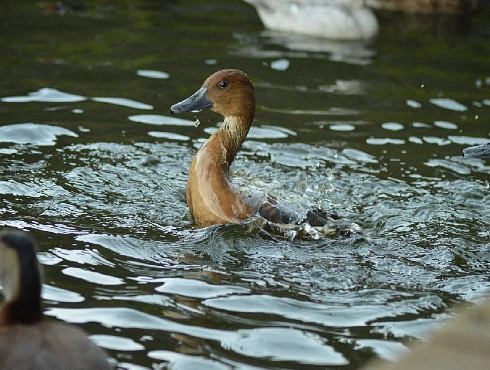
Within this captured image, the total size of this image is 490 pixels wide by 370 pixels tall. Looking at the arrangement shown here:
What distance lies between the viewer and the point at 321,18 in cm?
1361

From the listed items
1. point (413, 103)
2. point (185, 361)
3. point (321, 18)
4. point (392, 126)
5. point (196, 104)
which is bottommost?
point (185, 361)

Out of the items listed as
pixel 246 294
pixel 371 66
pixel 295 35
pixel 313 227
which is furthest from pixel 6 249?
pixel 295 35

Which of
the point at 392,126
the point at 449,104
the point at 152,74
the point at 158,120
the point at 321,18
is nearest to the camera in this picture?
the point at 158,120

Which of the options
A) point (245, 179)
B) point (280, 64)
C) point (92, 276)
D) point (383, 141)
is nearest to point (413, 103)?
point (383, 141)

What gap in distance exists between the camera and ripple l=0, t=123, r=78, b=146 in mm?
9047

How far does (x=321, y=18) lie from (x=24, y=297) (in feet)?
32.7

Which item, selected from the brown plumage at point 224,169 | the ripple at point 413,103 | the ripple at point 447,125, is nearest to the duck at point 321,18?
the ripple at point 413,103

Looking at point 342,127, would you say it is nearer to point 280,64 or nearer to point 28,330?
point 280,64

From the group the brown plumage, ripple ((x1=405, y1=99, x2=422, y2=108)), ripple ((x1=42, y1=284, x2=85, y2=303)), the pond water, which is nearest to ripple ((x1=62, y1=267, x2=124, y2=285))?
the pond water

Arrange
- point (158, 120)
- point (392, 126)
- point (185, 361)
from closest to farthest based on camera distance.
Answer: point (185, 361)
point (158, 120)
point (392, 126)

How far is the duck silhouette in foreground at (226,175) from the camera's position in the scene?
7.21 metres

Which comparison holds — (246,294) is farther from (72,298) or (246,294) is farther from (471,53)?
(471,53)

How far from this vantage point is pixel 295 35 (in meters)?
13.8

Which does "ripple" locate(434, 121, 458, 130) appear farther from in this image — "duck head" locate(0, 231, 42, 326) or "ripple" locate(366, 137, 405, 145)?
"duck head" locate(0, 231, 42, 326)
